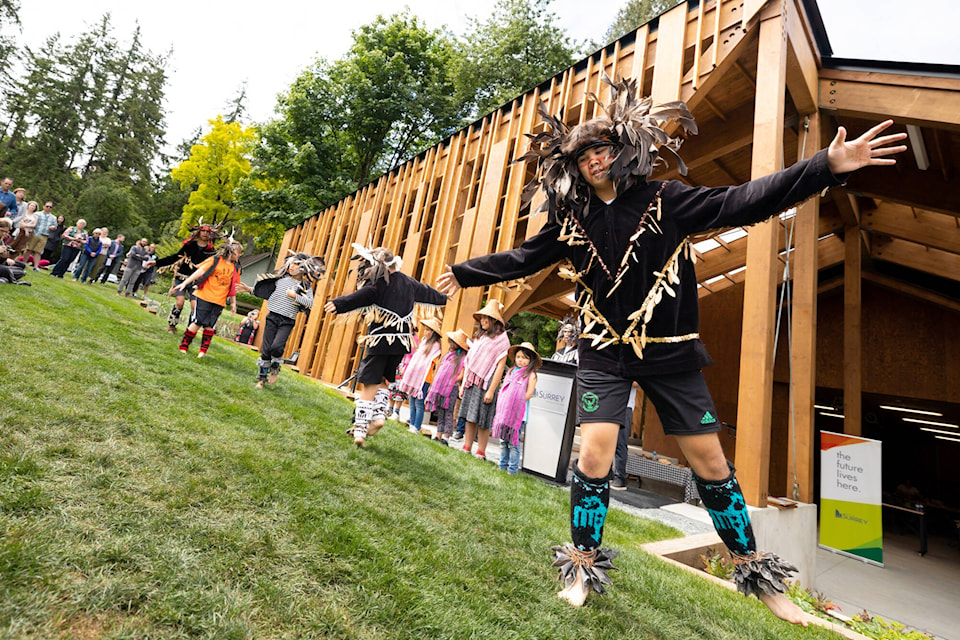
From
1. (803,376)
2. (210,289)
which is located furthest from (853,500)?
(210,289)

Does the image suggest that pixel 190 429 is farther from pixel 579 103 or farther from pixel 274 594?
pixel 579 103

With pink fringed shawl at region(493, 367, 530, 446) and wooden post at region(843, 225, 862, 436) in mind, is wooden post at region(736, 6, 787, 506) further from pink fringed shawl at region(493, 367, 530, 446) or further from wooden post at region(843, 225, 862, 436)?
wooden post at region(843, 225, 862, 436)

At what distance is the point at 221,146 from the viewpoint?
99.7ft

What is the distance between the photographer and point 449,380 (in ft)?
26.1

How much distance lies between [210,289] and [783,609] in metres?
7.63

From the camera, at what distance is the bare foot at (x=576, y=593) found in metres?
2.24

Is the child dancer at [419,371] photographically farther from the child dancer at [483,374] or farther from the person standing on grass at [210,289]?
the person standing on grass at [210,289]

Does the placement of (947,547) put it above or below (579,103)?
below

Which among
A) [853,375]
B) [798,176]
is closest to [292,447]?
[798,176]

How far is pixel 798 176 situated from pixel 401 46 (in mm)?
27542

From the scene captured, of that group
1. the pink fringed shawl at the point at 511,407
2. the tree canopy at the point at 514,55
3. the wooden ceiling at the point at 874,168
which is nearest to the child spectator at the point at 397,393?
the pink fringed shawl at the point at 511,407

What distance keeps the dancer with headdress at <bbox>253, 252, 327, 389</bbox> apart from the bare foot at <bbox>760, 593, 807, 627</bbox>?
18.4ft

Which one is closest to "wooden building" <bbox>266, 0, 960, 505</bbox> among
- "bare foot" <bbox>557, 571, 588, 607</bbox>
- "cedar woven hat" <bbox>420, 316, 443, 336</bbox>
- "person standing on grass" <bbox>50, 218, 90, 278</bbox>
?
"cedar woven hat" <bbox>420, 316, 443, 336</bbox>

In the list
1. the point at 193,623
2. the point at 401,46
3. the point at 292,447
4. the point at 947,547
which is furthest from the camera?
the point at 401,46
